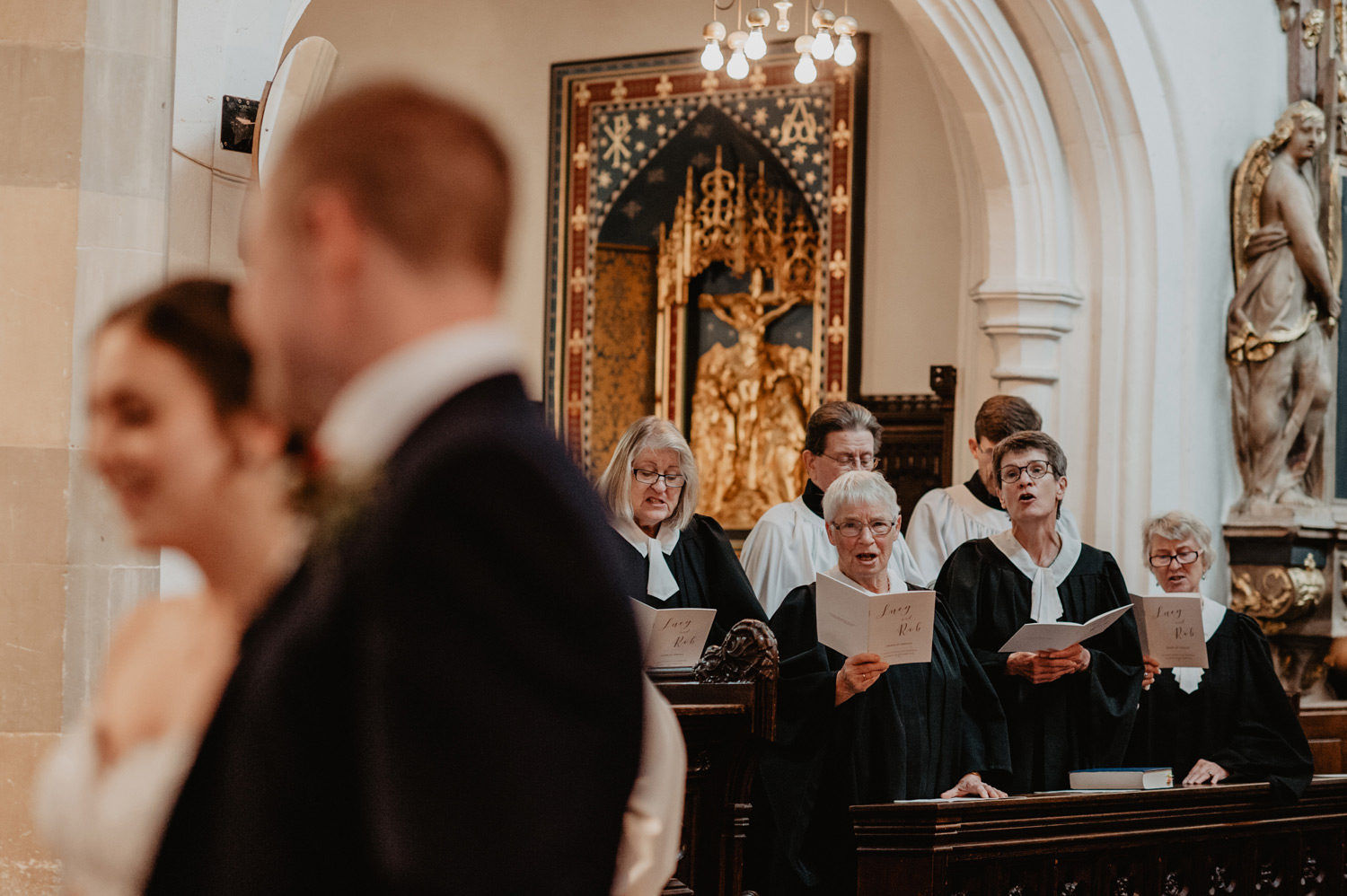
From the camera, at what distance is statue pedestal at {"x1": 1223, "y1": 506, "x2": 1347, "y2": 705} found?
28.5 feet

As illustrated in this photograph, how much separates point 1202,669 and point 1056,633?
108cm

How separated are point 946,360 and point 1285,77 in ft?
8.39

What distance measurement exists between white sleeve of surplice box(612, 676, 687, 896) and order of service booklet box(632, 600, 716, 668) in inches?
118

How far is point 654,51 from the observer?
448 inches

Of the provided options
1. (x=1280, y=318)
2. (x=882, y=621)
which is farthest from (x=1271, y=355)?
(x=882, y=621)

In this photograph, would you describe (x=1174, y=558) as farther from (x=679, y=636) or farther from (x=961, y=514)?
(x=679, y=636)

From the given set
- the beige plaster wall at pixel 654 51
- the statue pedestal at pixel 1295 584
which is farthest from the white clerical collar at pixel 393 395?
the beige plaster wall at pixel 654 51

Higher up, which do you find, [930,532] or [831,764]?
[930,532]

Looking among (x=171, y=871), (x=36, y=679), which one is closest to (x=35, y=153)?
(x=36, y=679)

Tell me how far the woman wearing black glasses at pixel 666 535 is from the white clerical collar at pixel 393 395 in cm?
380

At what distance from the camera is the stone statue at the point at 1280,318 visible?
8.75 meters

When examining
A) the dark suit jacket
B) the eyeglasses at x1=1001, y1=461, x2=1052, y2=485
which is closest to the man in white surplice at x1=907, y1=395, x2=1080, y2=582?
the eyeglasses at x1=1001, y1=461, x2=1052, y2=485

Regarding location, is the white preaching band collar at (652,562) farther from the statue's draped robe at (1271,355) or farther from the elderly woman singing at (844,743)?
the statue's draped robe at (1271,355)

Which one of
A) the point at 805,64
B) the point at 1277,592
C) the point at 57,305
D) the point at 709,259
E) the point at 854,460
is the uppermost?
the point at 805,64
